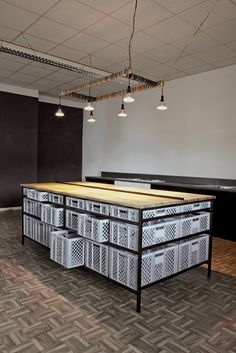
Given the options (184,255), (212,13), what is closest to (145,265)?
(184,255)

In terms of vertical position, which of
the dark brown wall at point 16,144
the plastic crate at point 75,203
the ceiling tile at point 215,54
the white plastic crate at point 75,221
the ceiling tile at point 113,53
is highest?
the ceiling tile at point 113,53

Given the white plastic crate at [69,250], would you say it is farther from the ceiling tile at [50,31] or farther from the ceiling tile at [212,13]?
the ceiling tile at [212,13]

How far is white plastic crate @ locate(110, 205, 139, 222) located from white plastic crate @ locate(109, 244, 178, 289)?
1.15 ft

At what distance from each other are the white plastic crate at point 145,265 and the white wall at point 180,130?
9.63ft

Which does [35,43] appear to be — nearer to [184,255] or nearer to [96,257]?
[96,257]

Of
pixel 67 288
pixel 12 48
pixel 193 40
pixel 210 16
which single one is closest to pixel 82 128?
pixel 12 48

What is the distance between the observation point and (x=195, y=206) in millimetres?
3074

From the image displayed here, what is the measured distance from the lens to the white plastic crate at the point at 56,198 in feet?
11.7

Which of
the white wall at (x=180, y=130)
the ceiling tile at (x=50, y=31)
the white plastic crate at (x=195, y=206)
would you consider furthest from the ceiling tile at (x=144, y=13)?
the white plastic crate at (x=195, y=206)

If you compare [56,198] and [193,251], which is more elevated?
[56,198]

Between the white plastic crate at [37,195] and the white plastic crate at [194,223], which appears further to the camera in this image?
the white plastic crate at [37,195]

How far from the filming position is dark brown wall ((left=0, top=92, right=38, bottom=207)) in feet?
22.6

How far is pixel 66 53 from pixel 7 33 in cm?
103

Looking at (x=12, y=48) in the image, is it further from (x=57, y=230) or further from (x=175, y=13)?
(x=57, y=230)
